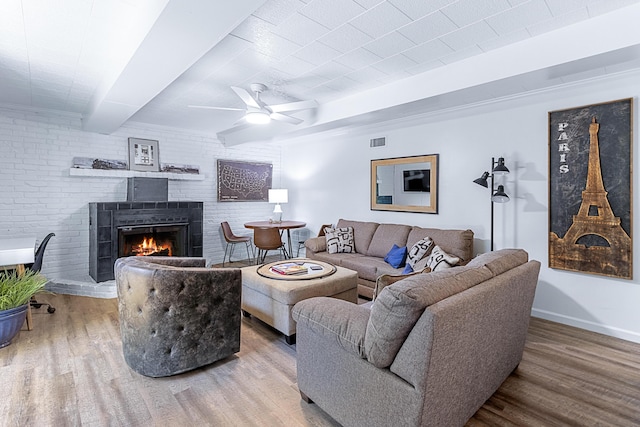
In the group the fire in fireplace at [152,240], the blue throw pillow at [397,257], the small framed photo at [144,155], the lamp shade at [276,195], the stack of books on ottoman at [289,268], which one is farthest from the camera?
the lamp shade at [276,195]

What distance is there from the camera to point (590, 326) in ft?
10.3

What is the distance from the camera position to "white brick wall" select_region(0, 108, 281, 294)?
13.9 feet

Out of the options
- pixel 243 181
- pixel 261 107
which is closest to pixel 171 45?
pixel 261 107

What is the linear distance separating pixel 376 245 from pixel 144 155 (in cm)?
392

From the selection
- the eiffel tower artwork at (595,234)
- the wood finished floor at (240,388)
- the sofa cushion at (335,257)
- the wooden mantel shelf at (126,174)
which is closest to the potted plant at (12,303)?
the wood finished floor at (240,388)

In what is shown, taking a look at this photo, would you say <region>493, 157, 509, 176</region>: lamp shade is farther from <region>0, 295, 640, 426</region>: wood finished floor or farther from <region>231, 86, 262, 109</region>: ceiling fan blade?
<region>231, 86, 262, 109</region>: ceiling fan blade

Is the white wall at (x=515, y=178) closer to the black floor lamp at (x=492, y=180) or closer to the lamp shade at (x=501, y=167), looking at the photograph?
the black floor lamp at (x=492, y=180)

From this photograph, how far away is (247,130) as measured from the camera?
550 centimetres

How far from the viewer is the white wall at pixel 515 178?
304cm

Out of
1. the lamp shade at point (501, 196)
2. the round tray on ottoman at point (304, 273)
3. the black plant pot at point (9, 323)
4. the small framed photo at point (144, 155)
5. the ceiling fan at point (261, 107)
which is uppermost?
the ceiling fan at point (261, 107)

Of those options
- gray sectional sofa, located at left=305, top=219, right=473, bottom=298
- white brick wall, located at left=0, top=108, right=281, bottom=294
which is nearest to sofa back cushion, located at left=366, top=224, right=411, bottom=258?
gray sectional sofa, located at left=305, top=219, right=473, bottom=298

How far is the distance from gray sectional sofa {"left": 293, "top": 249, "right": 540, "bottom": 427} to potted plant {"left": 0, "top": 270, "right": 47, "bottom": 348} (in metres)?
2.59

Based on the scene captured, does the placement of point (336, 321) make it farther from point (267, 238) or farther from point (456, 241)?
point (267, 238)

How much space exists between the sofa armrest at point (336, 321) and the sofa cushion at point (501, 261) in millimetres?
758
